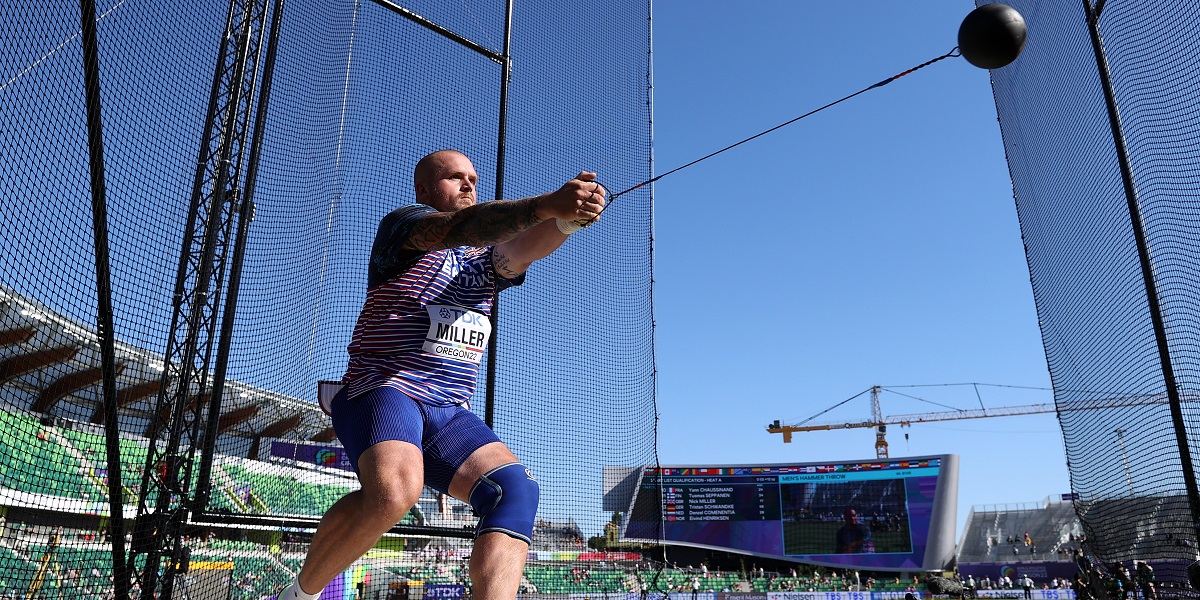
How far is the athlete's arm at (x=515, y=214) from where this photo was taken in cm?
182

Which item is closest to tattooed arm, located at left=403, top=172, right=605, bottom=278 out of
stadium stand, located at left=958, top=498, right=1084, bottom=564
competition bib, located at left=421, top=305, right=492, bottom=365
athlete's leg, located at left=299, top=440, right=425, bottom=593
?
competition bib, located at left=421, top=305, right=492, bottom=365

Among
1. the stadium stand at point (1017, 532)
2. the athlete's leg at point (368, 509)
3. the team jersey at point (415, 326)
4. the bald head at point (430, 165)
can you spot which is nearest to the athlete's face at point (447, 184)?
the bald head at point (430, 165)

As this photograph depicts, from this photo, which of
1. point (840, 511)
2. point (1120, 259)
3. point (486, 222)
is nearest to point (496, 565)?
point (486, 222)

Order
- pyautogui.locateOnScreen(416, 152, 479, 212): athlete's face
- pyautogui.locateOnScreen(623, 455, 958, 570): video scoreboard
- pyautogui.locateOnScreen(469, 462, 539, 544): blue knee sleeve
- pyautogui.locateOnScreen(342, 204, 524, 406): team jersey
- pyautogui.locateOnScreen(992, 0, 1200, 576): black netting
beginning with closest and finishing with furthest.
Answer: pyautogui.locateOnScreen(469, 462, 539, 544): blue knee sleeve → pyautogui.locateOnScreen(342, 204, 524, 406): team jersey → pyautogui.locateOnScreen(416, 152, 479, 212): athlete's face → pyautogui.locateOnScreen(992, 0, 1200, 576): black netting → pyautogui.locateOnScreen(623, 455, 958, 570): video scoreboard

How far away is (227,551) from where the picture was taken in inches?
179

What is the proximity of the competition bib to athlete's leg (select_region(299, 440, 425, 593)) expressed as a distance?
0.34 meters

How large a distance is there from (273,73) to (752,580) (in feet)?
91.6

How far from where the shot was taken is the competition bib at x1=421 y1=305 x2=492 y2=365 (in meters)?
2.20

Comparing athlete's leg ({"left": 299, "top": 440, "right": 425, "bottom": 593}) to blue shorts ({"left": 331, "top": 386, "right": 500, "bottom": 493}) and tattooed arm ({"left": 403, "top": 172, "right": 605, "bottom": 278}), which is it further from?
tattooed arm ({"left": 403, "top": 172, "right": 605, "bottom": 278})

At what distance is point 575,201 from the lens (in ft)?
5.92

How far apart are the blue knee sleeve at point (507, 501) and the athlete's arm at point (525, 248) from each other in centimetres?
57

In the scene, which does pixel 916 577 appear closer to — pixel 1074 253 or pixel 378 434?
pixel 1074 253

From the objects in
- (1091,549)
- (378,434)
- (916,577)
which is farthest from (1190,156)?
(916,577)

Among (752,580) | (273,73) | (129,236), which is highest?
(273,73)
